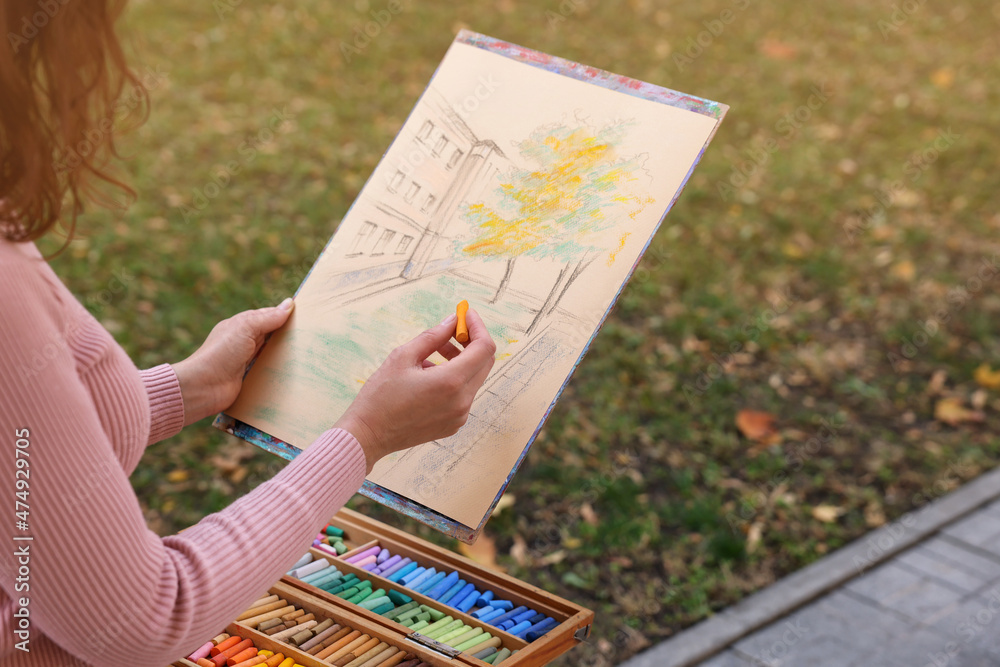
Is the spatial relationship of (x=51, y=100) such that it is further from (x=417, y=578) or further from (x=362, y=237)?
(x=417, y=578)

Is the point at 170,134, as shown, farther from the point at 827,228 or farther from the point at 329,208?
the point at 827,228

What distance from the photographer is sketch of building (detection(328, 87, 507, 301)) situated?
1.76 metres

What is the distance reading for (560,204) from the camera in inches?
66.7

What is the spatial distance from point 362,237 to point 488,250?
273 millimetres

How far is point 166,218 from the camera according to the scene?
4625mm

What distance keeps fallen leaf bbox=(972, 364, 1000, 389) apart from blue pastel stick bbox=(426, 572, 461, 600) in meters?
2.98

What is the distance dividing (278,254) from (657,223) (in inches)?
122

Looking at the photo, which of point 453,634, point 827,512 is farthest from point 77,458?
point 827,512

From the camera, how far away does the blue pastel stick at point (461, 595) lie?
1.76 metres

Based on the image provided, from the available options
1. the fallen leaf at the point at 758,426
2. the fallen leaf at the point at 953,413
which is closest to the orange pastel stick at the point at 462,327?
the fallen leaf at the point at 758,426

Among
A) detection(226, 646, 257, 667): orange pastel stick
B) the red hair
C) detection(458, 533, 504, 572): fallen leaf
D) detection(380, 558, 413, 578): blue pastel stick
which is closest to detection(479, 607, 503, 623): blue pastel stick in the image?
detection(380, 558, 413, 578): blue pastel stick

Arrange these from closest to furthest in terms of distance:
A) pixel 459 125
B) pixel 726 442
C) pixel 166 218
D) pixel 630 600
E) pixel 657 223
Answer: pixel 657 223 < pixel 459 125 < pixel 630 600 < pixel 726 442 < pixel 166 218

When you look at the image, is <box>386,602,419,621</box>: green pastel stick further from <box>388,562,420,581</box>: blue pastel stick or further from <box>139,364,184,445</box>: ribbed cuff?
<box>139,364,184,445</box>: ribbed cuff

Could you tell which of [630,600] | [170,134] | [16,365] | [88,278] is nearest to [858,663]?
[630,600]
